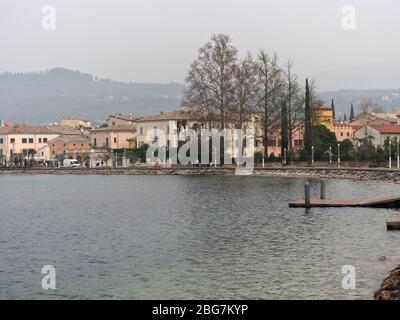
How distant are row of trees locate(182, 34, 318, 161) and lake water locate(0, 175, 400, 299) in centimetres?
3767

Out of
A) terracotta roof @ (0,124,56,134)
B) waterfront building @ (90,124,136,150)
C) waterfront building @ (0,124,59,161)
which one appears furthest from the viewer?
terracotta roof @ (0,124,56,134)

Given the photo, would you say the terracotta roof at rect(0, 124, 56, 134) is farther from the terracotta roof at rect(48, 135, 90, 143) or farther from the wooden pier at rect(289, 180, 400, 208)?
the wooden pier at rect(289, 180, 400, 208)

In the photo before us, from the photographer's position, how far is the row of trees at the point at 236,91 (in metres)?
84.4

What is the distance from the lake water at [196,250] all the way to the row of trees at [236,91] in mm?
37665

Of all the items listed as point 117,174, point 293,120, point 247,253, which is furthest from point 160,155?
point 247,253

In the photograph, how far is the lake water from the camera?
20.2m

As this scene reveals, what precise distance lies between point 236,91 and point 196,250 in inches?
2333

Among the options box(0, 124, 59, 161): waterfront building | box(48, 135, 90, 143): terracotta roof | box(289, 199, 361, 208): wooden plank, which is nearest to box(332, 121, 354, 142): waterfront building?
box(48, 135, 90, 143): terracotta roof

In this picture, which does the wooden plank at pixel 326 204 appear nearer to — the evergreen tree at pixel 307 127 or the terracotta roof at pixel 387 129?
the evergreen tree at pixel 307 127

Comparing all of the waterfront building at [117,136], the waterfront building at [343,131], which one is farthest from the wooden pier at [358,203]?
the waterfront building at [343,131]

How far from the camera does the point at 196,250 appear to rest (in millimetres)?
26812
